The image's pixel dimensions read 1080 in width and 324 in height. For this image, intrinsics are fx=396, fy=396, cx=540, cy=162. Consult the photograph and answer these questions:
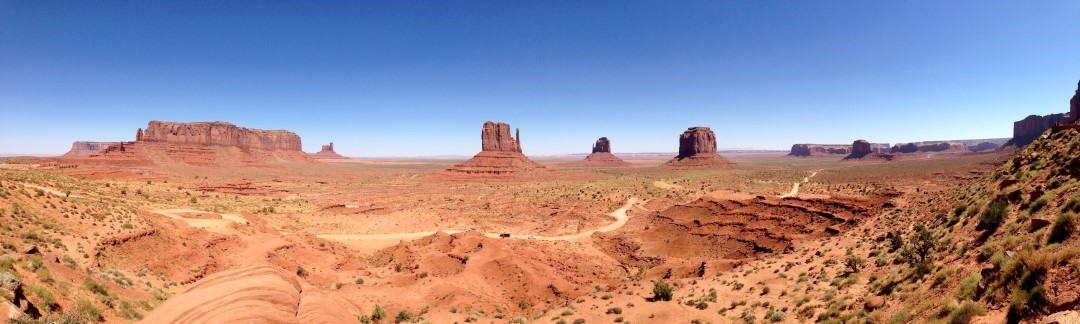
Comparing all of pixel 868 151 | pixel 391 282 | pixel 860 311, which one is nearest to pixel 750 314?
pixel 860 311

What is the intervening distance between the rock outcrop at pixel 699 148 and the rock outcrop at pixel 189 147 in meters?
164

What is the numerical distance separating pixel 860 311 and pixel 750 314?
392cm

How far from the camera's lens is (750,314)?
16156mm

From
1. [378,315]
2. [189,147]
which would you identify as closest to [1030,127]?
[378,315]

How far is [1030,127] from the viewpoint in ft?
490

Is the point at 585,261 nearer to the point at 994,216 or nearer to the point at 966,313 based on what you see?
the point at 994,216

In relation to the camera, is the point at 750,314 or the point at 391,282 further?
the point at 391,282

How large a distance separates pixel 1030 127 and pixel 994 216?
712 ft

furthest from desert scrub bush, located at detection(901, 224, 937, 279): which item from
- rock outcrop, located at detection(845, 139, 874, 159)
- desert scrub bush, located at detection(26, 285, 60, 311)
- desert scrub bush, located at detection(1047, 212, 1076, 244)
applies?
rock outcrop, located at detection(845, 139, 874, 159)

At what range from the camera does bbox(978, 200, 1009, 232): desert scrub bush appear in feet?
45.7

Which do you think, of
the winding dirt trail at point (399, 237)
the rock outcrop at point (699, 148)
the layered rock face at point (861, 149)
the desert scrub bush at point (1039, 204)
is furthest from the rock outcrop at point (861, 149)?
the desert scrub bush at point (1039, 204)

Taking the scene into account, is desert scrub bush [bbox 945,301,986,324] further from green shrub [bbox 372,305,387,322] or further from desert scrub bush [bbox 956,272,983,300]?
green shrub [bbox 372,305,387,322]

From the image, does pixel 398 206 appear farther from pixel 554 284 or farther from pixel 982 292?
pixel 982 292

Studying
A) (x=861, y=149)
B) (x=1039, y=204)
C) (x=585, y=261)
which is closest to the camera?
(x=1039, y=204)
